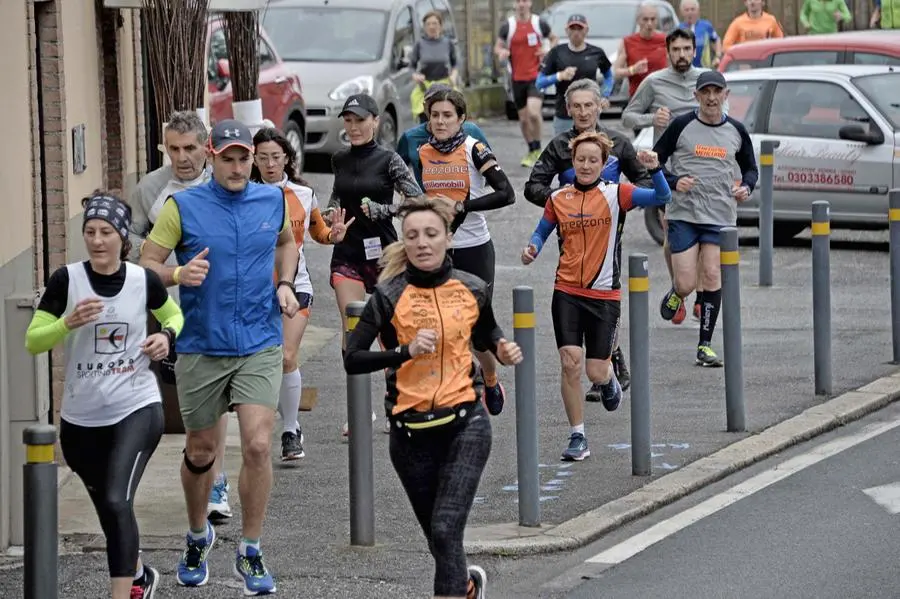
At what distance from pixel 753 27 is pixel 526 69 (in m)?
2.80

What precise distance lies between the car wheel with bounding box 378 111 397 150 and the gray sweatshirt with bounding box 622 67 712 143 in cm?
898

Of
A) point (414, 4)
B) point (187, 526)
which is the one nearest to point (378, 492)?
point (187, 526)

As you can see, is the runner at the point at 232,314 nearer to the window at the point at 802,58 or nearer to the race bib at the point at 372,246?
the race bib at the point at 372,246

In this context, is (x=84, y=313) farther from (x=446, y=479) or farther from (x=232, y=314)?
(x=446, y=479)

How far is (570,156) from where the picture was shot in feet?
38.2

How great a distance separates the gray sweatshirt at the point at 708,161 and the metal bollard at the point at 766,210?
3303 millimetres

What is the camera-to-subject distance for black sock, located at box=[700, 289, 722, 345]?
13.5m

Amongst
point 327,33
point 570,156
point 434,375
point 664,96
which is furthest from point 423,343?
point 327,33

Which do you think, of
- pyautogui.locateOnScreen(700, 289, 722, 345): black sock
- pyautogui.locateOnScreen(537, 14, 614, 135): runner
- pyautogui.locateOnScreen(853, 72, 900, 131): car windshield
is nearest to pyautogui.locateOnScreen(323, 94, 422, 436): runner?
pyautogui.locateOnScreen(700, 289, 722, 345): black sock

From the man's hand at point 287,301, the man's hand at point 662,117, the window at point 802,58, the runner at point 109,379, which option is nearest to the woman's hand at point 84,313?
the runner at point 109,379

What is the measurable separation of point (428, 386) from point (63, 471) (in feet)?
12.2

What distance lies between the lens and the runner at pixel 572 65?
69.5ft

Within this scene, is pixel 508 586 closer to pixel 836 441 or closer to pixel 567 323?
pixel 567 323

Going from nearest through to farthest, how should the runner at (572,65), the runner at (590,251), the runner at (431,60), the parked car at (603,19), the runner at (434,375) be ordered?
1. the runner at (434,375)
2. the runner at (590,251)
3. the runner at (572,65)
4. the runner at (431,60)
5. the parked car at (603,19)
